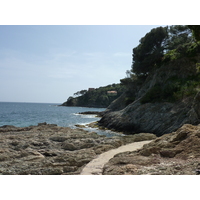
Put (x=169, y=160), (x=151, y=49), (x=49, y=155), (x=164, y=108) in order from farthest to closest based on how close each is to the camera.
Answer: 1. (x=151, y=49)
2. (x=164, y=108)
3. (x=49, y=155)
4. (x=169, y=160)

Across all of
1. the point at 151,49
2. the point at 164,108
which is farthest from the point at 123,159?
the point at 151,49

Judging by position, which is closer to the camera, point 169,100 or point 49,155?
point 49,155

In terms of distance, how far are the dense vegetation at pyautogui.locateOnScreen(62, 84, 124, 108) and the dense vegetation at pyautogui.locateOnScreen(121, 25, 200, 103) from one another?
73807 mm

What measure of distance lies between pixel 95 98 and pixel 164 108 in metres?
112

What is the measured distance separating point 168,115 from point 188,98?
3.30 metres

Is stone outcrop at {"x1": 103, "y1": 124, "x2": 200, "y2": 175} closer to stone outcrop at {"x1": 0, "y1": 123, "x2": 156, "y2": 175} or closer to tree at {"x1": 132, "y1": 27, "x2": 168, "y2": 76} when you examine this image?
stone outcrop at {"x1": 0, "y1": 123, "x2": 156, "y2": 175}

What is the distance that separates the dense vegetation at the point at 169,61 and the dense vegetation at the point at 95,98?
7381 cm

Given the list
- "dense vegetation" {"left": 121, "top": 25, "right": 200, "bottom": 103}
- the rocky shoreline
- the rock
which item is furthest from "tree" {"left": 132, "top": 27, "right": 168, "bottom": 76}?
the rocky shoreline

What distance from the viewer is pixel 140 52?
43875 mm

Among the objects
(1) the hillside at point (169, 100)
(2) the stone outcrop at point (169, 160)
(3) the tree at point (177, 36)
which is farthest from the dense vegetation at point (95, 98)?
(2) the stone outcrop at point (169, 160)

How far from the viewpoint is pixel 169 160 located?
25.5ft

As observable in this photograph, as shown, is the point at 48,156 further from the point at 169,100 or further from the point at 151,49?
the point at 151,49

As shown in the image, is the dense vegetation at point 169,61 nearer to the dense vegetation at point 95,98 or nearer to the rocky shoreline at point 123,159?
the rocky shoreline at point 123,159

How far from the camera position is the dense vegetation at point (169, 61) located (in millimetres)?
28780
